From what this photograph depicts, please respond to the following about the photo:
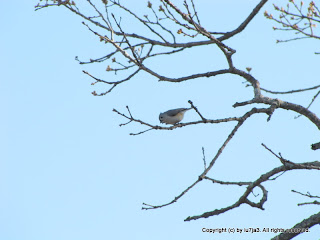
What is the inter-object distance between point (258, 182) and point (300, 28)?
295 cm

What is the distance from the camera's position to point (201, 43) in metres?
6.16

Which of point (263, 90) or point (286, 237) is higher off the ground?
point (263, 90)

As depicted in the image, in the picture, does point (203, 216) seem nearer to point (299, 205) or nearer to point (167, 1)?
point (299, 205)

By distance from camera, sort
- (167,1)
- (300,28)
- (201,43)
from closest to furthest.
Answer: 1. (167,1)
2. (201,43)
3. (300,28)

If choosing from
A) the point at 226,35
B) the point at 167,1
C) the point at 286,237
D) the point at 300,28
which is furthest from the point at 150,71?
the point at 300,28

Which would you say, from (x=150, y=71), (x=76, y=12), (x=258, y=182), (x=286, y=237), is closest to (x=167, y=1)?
(x=150, y=71)

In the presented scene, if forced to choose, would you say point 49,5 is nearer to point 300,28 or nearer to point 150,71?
point 150,71

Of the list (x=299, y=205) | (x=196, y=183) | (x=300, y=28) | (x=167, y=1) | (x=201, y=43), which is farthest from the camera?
(x=300, y=28)

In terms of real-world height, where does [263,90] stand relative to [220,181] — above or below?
above

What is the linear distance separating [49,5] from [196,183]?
3666mm

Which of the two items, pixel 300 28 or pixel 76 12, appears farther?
pixel 300 28

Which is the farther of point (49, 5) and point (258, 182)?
point (49, 5)

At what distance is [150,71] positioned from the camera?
5.36m

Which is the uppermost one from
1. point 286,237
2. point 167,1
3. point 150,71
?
point 167,1
